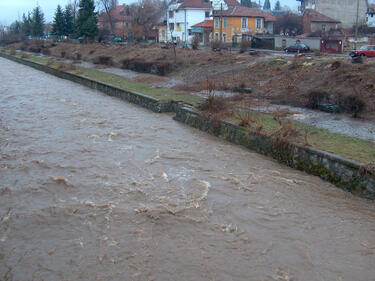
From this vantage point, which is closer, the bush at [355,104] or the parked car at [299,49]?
the bush at [355,104]

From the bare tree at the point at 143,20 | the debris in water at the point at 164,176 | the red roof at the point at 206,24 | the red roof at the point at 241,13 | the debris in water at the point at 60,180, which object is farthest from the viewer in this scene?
the bare tree at the point at 143,20

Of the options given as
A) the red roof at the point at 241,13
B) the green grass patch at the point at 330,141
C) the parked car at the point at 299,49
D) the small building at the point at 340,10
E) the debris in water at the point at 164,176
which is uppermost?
the small building at the point at 340,10

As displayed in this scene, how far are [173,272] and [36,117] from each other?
12502 millimetres

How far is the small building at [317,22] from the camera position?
6470cm

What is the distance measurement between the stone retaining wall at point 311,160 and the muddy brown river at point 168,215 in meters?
0.22

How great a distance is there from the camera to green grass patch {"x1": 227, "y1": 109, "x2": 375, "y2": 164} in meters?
9.86

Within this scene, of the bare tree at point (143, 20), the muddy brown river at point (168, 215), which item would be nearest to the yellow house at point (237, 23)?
the bare tree at point (143, 20)

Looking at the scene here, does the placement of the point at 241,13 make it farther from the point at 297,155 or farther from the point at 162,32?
the point at 297,155

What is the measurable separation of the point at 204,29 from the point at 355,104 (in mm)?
50668

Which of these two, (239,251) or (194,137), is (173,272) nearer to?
(239,251)


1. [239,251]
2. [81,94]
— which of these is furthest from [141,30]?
[239,251]

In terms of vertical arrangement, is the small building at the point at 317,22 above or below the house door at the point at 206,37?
above

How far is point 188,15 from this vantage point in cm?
6638

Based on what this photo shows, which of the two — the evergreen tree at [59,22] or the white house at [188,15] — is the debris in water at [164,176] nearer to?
the white house at [188,15]
